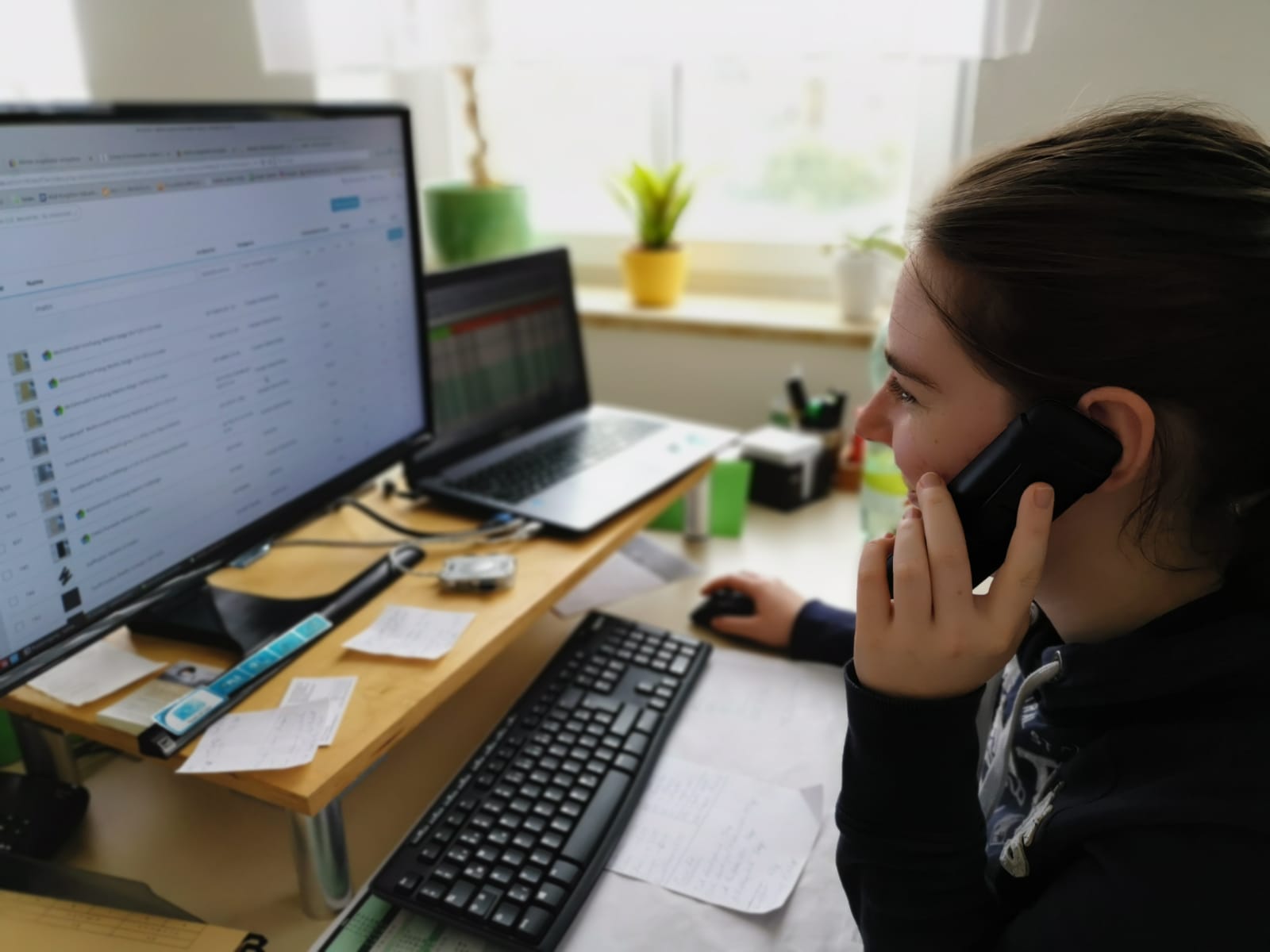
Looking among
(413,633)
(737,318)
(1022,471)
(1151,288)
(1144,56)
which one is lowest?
(413,633)

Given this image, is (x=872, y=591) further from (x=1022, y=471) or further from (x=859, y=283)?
(x=859, y=283)

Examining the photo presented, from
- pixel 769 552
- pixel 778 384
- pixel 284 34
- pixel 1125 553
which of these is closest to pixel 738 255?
pixel 778 384

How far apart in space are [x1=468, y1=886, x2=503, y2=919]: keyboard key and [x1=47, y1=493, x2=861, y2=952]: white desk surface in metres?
0.06

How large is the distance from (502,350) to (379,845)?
0.64m

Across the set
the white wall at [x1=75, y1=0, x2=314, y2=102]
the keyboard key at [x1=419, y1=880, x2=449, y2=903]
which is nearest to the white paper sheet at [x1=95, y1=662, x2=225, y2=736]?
the keyboard key at [x1=419, y1=880, x2=449, y2=903]

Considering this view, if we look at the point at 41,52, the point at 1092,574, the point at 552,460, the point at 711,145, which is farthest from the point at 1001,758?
the point at 41,52

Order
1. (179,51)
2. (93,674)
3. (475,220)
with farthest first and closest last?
(179,51) → (475,220) → (93,674)

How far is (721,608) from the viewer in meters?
1.05

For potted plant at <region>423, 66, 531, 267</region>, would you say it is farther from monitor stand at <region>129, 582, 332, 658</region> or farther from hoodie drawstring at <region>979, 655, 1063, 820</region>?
hoodie drawstring at <region>979, 655, 1063, 820</region>

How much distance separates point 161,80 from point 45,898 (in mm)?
1603

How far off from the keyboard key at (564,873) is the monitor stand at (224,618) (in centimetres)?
31

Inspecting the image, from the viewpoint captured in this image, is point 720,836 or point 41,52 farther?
Answer: point 41,52

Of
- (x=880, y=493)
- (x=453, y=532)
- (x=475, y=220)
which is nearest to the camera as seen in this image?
(x=453, y=532)

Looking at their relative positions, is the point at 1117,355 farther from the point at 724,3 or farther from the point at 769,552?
the point at 724,3
